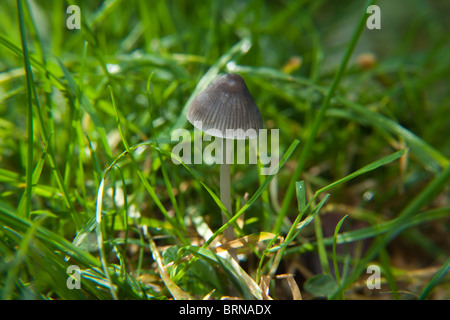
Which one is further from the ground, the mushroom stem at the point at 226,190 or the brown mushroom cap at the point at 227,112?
the brown mushroom cap at the point at 227,112

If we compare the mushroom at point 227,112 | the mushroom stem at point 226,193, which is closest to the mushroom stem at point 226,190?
the mushroom stem at point 226,193

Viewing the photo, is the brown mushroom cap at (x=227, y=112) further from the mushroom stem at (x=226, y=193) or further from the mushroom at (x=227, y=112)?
the mushroom stem at (x=226, y=193)

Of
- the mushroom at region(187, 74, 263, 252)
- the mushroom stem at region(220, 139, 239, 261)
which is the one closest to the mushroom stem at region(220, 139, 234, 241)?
the mushroom stem at region(220, 139, 239, 261)

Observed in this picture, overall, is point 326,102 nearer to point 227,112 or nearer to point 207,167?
point 227,112

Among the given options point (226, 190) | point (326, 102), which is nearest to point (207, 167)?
point (226, 190)

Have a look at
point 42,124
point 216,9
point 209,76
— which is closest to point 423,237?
point 209,76

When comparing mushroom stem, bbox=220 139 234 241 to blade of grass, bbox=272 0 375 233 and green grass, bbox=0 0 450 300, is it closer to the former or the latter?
green grass, bbox=0 0 450 300

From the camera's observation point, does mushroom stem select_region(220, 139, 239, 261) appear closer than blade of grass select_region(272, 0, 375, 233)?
No
